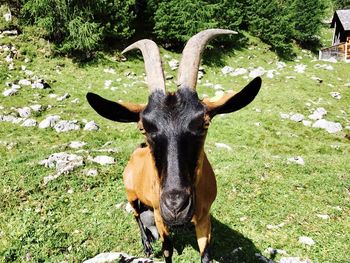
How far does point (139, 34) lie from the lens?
33625 millimetres

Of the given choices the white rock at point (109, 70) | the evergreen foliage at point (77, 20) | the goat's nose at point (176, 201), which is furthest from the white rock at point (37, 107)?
the goat's nose at point (176, 201)

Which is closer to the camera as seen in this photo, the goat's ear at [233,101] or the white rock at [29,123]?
the goat's ear at [233,101]

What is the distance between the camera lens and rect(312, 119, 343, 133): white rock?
786 inches

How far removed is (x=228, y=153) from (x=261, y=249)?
19.5 ft

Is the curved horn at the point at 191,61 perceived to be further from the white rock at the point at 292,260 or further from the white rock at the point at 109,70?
the white rock at the point at 109,70

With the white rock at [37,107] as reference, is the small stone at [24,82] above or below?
above

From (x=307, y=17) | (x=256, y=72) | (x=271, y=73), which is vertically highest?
(x=307, y=17)

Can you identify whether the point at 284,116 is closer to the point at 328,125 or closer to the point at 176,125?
the point at 328,125

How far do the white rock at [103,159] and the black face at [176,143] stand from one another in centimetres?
659

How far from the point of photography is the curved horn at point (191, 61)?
4.71 m

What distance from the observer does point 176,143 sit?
409 centimetres

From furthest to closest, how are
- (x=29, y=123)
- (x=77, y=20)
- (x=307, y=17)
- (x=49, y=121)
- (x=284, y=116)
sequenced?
1. (x=307, y=17)
2. (x=77, y=20)
3. (x=284, y=116)
4. (x=49, y=121)
5. (x=29, y=123)

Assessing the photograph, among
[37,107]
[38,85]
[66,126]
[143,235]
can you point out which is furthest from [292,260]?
[38,85]

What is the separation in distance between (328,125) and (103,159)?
47.6 feet
